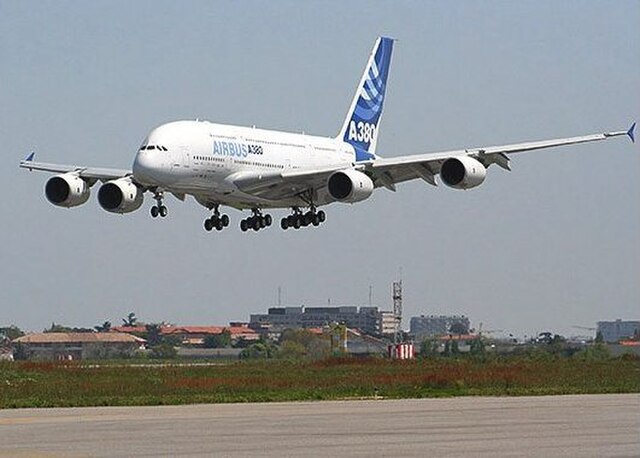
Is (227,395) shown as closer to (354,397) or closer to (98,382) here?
(354,397)

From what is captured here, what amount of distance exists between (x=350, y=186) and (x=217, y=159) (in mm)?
5945

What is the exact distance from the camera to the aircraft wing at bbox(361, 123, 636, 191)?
65562 mm

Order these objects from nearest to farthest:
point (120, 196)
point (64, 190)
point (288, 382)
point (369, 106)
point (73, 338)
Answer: point (288, 382), point (120, 196), point (64, 190), point (369, 106), point (73, 338)

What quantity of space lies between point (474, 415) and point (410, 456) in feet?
43.9

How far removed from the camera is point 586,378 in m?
68.1

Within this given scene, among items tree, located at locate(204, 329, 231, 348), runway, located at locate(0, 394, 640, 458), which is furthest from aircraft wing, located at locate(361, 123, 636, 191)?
tree, located at locate(204, 329, 231, 348)

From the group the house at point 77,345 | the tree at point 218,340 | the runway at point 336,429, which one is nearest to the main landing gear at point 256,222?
the runway at point 336,429

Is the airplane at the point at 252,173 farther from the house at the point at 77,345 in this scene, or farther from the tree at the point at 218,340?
the tree at the point at 218,340

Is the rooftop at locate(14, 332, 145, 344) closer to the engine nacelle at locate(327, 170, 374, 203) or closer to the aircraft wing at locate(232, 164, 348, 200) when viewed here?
the aircraft wing at locate(232, 164, 348, 200)

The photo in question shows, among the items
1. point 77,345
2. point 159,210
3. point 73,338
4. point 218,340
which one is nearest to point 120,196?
point 159,210

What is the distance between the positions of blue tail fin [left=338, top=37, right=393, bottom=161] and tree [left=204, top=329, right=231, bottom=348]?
50.6 m

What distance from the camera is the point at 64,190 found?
6838 cm

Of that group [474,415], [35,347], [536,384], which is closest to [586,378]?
[536,384]

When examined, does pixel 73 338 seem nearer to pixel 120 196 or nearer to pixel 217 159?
pixel 120 196
